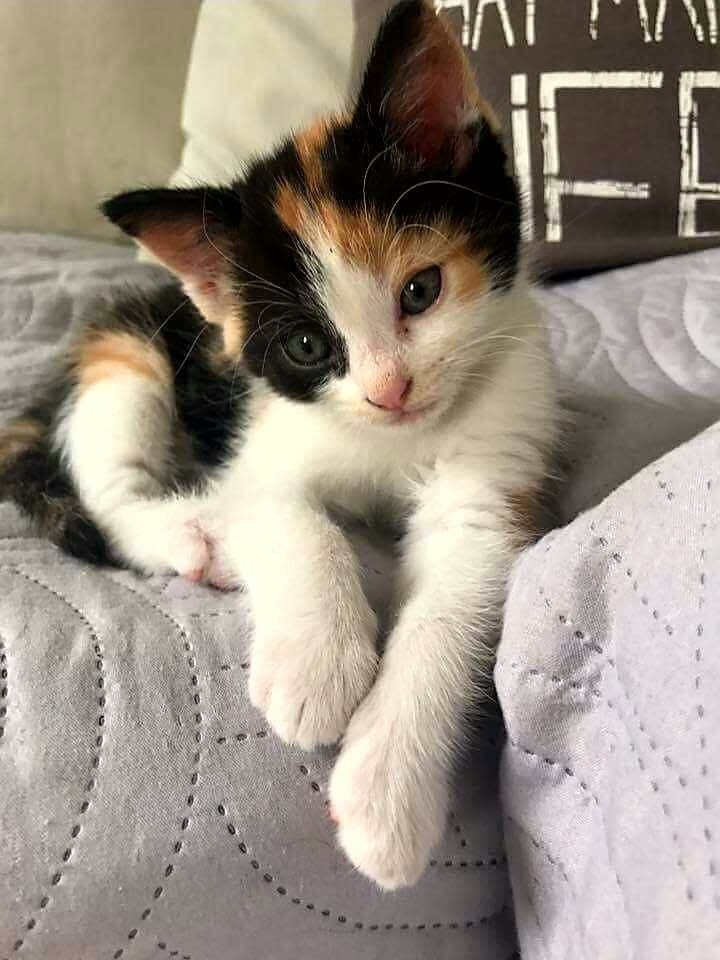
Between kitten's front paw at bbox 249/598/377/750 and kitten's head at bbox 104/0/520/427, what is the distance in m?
0.25

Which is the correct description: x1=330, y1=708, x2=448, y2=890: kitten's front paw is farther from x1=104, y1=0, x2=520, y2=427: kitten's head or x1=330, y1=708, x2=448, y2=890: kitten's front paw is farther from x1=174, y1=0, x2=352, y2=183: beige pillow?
x1=174, y1=0, x2=352, y2=183: beige pillow

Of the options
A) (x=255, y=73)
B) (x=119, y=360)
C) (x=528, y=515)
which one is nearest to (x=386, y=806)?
(x=528, y=515)

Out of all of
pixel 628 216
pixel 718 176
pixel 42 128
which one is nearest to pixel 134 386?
pixel 628 216

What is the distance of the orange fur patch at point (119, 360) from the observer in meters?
1.23

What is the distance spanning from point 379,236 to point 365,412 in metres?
0.18

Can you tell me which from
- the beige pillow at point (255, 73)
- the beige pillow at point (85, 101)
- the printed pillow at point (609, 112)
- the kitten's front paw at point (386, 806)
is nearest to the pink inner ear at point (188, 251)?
the kitten's front paw at point (386, 806)

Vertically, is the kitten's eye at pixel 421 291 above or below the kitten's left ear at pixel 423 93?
below

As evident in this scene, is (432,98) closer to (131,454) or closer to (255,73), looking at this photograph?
(131,454)

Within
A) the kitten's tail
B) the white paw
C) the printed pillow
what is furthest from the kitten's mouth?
the printed pillow

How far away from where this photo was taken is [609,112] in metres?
1.57

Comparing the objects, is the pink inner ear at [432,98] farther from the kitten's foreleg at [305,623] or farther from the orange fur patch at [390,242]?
the kitten's foreleg at [305,623]

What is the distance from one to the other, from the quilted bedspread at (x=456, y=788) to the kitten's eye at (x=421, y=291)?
0.97ft

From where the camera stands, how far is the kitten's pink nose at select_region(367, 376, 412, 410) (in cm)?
82

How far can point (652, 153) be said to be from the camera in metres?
1.56
